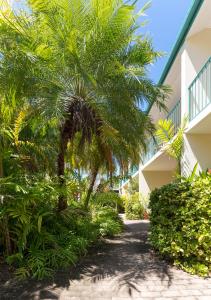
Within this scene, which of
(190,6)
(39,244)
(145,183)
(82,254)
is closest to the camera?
(39,244)

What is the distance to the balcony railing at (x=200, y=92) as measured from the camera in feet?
29.3

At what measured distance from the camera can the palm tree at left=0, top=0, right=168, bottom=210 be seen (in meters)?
7.14

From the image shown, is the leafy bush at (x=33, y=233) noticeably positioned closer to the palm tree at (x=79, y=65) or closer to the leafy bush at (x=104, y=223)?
the palm tree at (x=79, y=65)

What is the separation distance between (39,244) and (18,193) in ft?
4.03

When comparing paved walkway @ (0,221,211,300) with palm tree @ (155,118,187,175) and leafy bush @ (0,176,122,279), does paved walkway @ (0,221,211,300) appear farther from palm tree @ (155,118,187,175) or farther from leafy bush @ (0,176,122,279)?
palm tree @ (155,118,187,175)

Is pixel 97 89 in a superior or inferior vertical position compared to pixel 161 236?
superior

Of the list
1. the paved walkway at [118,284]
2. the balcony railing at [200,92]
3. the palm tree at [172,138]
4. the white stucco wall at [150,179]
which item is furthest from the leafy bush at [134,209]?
the paved walkway at [118,284]

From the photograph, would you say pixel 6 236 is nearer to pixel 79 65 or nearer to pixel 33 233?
pixel 33 233

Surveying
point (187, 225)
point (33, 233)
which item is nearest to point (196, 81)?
point (187, 225)

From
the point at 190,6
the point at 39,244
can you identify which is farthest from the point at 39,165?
the point at 190,6

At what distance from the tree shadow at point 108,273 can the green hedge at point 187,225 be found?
442 millimetres

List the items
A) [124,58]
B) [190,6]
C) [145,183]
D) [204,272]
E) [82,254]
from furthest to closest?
1. [145,183]
2. [190,6]
3. [124,58]
4. [82,254]
5. [204,272]

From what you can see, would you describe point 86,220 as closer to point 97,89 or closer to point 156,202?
point 156,202

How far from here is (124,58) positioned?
27.2 feet
